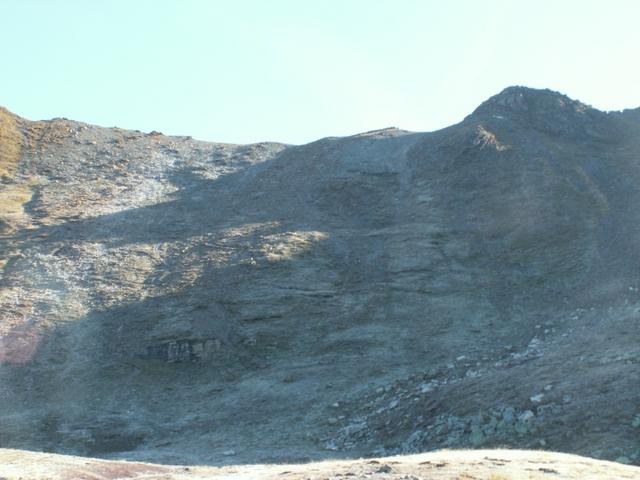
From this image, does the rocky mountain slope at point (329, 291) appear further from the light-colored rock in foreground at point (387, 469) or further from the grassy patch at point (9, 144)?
the light-colored rock in foreground at point (387, 469)

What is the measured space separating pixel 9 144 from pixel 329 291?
1135 inches

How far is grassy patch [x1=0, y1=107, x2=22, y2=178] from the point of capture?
51.5 meters

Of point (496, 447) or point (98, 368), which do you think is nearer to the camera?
point (496, 447)

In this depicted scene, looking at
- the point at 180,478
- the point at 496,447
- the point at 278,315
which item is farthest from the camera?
the point at 278,315

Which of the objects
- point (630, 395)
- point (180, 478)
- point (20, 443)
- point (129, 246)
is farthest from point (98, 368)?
point (630, 395)

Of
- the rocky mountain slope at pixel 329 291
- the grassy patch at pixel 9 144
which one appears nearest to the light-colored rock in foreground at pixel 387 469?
the rocky mountain slope at pixel 329 291

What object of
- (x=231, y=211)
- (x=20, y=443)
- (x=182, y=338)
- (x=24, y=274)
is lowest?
(x=20, y=443)

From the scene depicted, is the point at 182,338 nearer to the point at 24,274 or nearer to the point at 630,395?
the point at 24,274

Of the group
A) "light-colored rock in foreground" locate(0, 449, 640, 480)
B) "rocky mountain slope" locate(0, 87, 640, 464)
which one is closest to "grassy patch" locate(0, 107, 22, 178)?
"rocky mountain slope" locate(0, 87, 640, 464)

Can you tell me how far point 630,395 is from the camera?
1938 cm

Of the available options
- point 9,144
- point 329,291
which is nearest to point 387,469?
point 329,291

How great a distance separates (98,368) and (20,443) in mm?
5495

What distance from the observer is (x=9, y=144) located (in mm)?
54562

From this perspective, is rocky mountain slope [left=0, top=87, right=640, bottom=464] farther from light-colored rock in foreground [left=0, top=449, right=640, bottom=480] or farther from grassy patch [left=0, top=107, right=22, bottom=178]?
light-colored rock in foreground [left=0, top=449, right=640, bottom=480]
